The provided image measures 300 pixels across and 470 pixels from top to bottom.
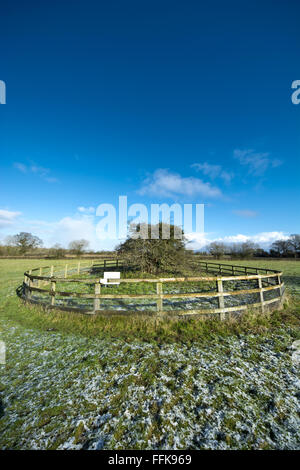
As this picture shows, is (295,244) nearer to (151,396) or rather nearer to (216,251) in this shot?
(216,251)

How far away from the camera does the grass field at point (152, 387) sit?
2.43 metres

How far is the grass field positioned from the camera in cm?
243

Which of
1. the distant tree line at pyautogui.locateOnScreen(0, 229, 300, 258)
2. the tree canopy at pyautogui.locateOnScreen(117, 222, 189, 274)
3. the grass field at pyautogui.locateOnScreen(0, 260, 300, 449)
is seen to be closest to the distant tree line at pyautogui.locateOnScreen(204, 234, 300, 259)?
the distant tree line at pyautogui.locateOnScreen(0, 229, 300, 258)

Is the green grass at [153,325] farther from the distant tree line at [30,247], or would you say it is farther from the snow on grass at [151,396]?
the distant tree line at [30,247]

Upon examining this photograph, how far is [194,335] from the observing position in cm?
523

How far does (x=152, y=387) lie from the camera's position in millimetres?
3291

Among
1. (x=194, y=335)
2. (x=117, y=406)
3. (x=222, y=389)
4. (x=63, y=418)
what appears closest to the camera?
(x=63, y=418)

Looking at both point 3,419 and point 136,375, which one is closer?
point 3,419

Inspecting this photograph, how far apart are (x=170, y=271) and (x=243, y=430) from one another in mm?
14332

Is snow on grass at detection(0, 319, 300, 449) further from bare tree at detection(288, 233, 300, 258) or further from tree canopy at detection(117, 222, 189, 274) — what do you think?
bare tree at detection(288, 233, 300, 258)

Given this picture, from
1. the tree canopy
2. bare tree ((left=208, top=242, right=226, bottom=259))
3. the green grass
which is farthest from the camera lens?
bare tree ((left=208, top=242, right=226, bottom=259))

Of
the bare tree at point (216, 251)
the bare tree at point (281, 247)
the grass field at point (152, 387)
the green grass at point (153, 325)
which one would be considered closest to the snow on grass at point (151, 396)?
the grass field at point (152, 387)
